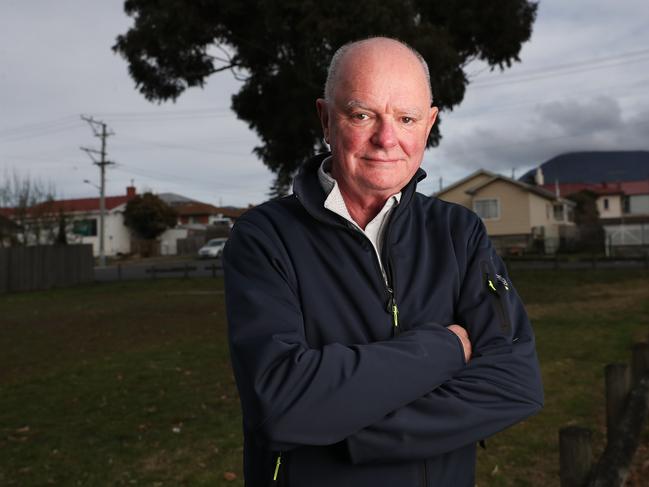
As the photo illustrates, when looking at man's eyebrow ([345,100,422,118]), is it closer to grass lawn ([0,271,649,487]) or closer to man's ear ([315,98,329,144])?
man's ear ([315,98,329,144])

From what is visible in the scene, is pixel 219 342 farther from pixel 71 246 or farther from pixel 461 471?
pixel 71 246

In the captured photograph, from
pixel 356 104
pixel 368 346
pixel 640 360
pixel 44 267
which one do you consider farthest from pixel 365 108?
pixel 44 267

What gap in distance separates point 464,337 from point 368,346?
1.18 feet

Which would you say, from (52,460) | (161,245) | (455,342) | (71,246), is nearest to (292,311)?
(455,342)

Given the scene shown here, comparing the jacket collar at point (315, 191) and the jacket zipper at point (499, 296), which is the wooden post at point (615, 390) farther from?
the jacket collar at point (315, 191)

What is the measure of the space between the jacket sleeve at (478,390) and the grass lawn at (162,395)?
3238 mm

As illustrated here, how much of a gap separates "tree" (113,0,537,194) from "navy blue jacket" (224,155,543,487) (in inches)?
479

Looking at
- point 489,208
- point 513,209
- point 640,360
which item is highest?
point 489,208

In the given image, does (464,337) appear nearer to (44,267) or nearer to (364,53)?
(364,53)

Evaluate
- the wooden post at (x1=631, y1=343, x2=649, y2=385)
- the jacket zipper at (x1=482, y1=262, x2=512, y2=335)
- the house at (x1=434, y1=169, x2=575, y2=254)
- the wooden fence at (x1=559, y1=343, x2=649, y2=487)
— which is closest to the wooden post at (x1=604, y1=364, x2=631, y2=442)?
the wooden fence at (x1=559, y1=343, x2=649, y2=487)

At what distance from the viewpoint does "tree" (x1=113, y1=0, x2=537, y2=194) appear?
13.7 m

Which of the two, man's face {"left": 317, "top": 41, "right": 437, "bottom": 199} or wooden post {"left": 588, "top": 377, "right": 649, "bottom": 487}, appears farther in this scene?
wooden post {"left": 588, "top": 377, "right": 649, "bottom": 487}

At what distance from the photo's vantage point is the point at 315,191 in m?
1.98

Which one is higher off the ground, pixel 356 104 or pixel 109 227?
pixel 109 227
